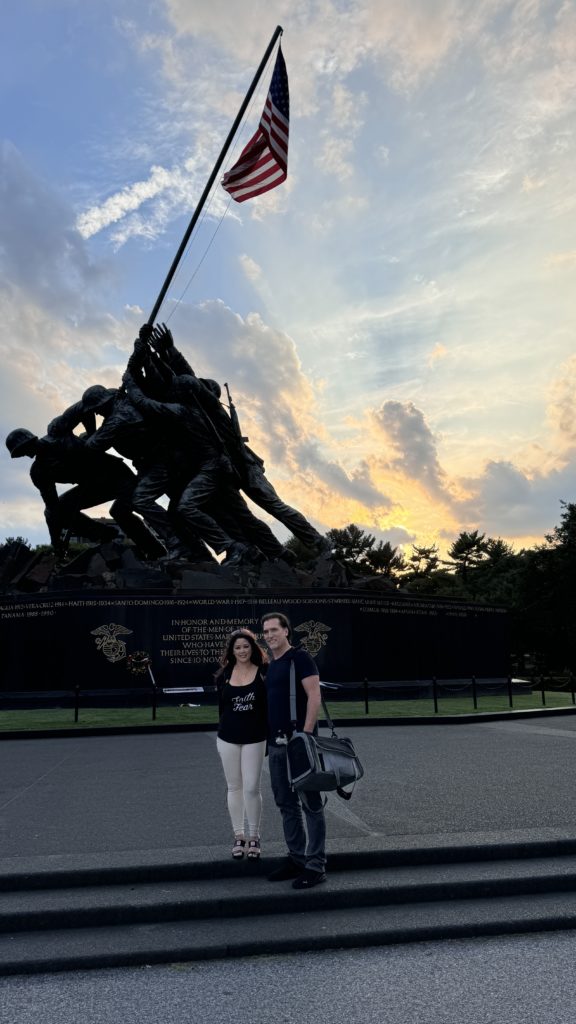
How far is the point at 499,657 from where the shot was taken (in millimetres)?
24969

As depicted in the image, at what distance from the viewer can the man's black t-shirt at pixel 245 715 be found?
5270mm

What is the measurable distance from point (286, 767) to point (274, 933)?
3.05 feet

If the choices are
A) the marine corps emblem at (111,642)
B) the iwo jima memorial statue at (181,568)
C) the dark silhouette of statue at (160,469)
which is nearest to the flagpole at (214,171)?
the iwo jima memorial statue at (181,568)

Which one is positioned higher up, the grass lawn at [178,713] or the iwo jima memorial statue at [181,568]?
the iwo jima memorial statue at [181,568]

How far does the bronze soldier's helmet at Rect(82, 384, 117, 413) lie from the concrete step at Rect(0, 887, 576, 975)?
20.9 m

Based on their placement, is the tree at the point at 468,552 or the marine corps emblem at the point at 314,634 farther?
the tree at the point at 468,552

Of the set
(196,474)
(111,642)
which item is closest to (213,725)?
(111,642)

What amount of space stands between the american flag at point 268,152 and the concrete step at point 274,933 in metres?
16.2

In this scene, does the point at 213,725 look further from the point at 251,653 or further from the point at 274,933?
the point at 274,933

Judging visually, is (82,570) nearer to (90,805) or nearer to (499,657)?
(499,657)

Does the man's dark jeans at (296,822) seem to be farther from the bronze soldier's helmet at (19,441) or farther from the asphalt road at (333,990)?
the bronze soldier's helmet at (19,441)

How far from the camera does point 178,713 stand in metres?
17.1

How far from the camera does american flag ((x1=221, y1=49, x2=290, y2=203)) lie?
17.5 meters

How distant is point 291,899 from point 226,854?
725 millimetres
